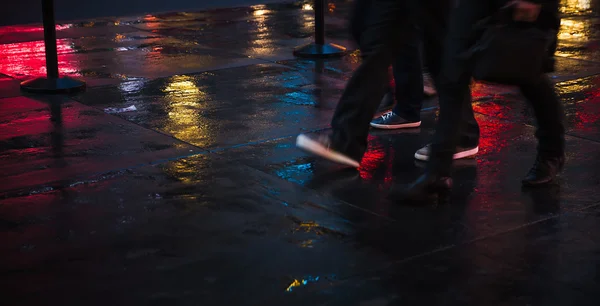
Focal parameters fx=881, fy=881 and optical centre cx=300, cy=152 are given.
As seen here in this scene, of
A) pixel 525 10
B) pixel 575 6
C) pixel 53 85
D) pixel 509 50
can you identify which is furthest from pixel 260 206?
pixel 575 6

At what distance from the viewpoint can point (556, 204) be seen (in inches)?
171

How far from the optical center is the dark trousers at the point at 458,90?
4191mm

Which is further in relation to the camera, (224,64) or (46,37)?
(224,64)

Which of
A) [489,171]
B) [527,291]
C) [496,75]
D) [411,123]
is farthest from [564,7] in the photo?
[527,291]

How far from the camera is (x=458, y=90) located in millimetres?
4266

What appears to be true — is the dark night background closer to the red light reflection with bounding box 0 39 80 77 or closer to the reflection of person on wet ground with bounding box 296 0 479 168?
the red light reflection with bounding box 0 39 80 77

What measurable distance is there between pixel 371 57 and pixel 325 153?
61 cm

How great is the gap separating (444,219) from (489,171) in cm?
87

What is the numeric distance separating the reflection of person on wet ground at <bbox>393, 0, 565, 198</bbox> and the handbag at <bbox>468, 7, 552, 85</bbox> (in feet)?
0.19

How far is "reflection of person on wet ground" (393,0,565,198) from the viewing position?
416 cm

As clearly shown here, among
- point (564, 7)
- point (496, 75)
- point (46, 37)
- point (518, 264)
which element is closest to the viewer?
point (518, 264)

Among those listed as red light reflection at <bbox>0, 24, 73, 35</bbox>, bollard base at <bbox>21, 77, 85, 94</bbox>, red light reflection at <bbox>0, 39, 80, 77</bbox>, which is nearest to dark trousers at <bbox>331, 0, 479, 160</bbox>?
bollard base at <bbox>21, 77, 85, 94</bbox>

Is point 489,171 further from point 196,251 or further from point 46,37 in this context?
point 46,37

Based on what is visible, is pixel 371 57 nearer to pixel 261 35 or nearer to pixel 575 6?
pixel 261 35
